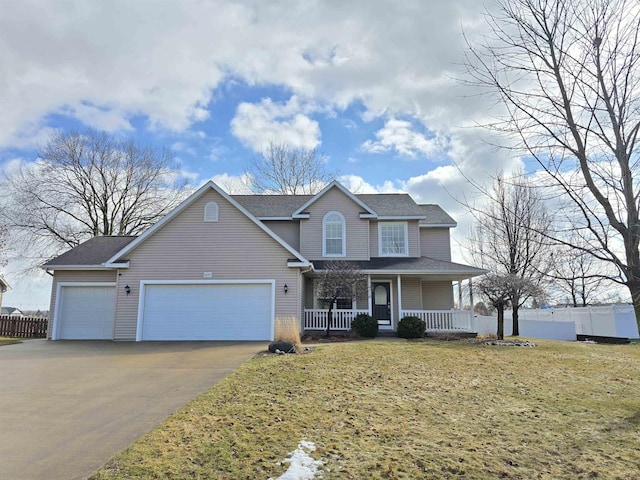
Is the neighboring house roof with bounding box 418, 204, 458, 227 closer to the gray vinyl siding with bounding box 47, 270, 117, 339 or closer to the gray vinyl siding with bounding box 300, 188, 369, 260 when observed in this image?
the gray vinyl siding with bounding box 300, 188, 369, 260

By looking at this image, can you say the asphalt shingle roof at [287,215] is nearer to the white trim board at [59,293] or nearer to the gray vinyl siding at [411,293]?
the white trim board at [59,293]

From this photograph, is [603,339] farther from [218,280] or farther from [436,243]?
[218,280]

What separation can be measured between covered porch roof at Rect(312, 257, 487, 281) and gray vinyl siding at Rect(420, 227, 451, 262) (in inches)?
53.0

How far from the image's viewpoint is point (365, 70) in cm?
880

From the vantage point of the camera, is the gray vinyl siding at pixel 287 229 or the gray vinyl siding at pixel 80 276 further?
the gray vinyl siding at pixel 287 229

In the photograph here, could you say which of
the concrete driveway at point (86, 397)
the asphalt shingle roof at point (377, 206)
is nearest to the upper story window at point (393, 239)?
the asphalt shingle roof at point (377, 206)

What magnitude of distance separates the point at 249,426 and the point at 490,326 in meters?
20.5

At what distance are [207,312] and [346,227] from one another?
7.57 m

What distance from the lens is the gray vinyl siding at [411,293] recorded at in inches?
738

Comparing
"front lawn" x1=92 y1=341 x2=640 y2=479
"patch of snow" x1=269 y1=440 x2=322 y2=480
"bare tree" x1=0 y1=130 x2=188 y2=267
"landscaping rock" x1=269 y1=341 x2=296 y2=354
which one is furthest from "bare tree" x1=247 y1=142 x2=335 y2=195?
"patch of snow" x1=269 y1=440 x2=322 y2=480

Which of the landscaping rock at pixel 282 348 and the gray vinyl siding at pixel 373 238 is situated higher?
the gray vinyl siding at pixel 373 238

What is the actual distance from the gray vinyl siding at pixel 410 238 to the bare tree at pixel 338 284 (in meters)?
3.01

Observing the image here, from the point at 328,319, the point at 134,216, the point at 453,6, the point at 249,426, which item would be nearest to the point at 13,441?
the point at 249,426

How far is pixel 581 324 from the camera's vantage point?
23031 millimetres
